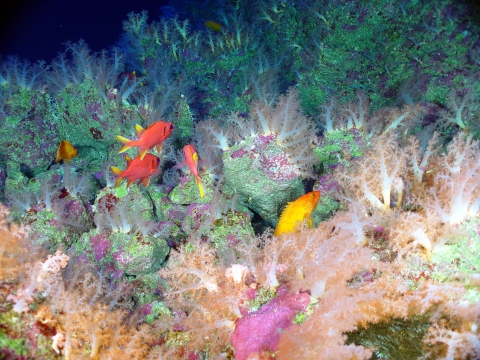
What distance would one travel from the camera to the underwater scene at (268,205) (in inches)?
80.2

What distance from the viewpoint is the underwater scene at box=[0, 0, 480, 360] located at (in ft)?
6.68

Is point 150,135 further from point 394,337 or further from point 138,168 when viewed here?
point 394,337

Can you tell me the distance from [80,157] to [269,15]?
561 cm

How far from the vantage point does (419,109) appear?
11.5 feet

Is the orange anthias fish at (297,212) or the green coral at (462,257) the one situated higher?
the orange anthias fish at (297,212)

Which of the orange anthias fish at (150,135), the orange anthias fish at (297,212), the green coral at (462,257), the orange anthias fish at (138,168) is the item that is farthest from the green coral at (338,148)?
the orange anthias fish at (138,168)

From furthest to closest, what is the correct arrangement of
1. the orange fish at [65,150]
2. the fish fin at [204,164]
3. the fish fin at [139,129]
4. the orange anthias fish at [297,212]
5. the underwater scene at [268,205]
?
1. the orange fish at [65,150]
2. the fish fin at [204,164]
3. the fish fin at [139,129]
4. the orange anthias fish at [297,212]
5. the underwater scene at [268,205]

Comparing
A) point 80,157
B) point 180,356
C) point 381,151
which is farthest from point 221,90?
point 180,356

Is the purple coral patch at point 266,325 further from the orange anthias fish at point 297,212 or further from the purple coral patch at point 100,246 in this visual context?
the purple coral patch at point 100,246

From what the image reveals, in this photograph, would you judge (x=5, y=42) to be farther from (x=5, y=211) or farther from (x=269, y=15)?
(x=5, y=211)

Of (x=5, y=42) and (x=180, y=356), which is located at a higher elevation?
(x=5, y=42)

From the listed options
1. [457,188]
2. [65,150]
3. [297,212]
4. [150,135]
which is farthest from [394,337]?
[65,150]

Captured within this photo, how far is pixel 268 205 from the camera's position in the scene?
364 cm

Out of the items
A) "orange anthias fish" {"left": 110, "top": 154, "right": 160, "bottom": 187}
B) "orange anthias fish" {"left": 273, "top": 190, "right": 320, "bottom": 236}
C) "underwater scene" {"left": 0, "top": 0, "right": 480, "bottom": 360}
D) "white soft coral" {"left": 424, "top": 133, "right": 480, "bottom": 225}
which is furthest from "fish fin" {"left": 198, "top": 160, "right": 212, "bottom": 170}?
"white soft coral" {"left": 424, "top": 133, "right": 480, "bottom": 225}
